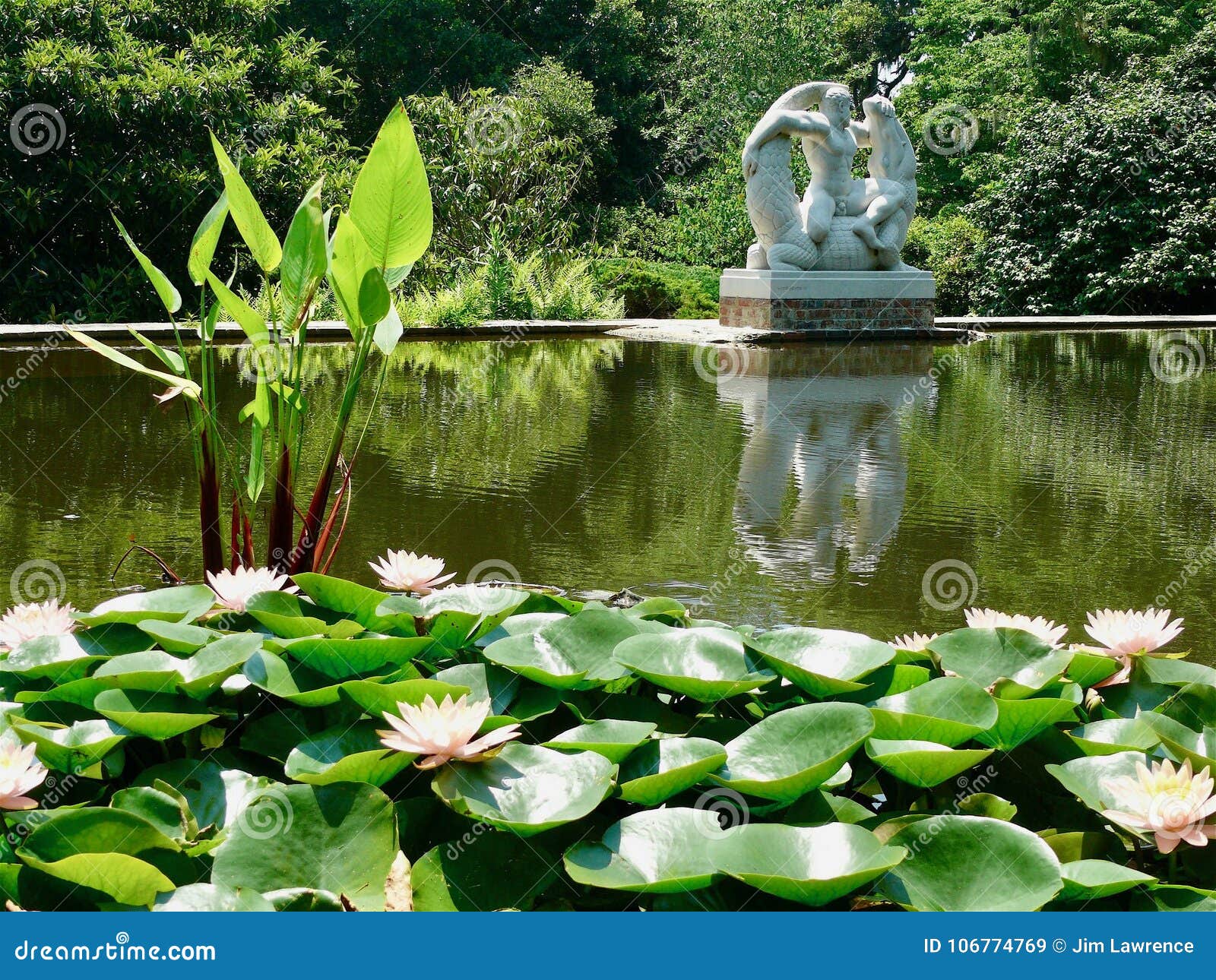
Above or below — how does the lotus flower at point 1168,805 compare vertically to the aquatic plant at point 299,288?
below

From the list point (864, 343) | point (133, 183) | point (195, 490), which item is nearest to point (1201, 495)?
point (195, 490)

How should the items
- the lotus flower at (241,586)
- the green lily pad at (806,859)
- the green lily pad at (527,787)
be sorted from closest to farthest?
1. the green lily pad at (806,859)
2. the green lily pad at (527,787)
3. the lotus flower at (241,586)

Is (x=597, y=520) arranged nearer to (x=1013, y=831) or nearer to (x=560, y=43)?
(x=1013, y=831)

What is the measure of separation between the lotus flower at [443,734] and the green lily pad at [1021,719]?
59cm

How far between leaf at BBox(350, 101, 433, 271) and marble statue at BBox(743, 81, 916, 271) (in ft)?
39.1

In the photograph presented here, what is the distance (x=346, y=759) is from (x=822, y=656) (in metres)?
0.66

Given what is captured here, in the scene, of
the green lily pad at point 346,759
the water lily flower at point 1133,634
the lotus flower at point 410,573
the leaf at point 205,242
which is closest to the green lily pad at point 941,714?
the water lily flower at point 1133,634

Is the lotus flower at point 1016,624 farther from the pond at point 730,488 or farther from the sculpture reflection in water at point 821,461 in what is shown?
the sculpture reflection in water at point 821,461

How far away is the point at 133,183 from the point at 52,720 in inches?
595

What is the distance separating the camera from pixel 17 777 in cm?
119

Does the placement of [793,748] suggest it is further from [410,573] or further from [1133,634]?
[410,573]

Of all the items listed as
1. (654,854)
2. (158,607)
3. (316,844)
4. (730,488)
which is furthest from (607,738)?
(730,488)

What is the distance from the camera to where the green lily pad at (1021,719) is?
1385 mm

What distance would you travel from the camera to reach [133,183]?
14.9 metres
